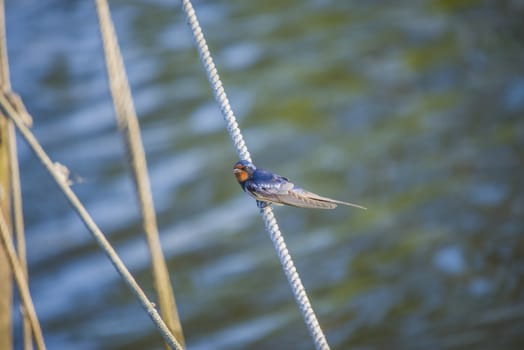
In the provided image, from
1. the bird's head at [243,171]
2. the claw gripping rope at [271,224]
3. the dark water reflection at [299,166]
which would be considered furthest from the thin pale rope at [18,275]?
the dark water reflection at [299,166]

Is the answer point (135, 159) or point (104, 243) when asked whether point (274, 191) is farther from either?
point (135, 159)

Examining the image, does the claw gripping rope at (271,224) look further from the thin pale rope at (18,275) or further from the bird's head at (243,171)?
the thin pale rope at (18,275)

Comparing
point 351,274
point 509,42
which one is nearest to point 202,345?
point 351,274

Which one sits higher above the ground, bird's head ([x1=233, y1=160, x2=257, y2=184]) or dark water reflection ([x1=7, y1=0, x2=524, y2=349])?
dark water reflection ([x1=7, y1=0, x2=524, y2=349])

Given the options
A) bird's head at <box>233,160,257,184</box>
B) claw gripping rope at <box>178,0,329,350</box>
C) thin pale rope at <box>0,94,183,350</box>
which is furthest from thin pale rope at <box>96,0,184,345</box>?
claw gripping rope at <box>178,0,329,350</box>

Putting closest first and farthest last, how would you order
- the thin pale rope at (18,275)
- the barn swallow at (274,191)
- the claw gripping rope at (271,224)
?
the claw gripping rope at (271,224) → the barn swallow at (274,191) → the thin pale rope at (18,275)

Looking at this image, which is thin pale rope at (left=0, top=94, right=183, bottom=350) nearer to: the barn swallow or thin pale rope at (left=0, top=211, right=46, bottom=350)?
thin pale rope at (left=0, top=211, right=46, bottom=350)
